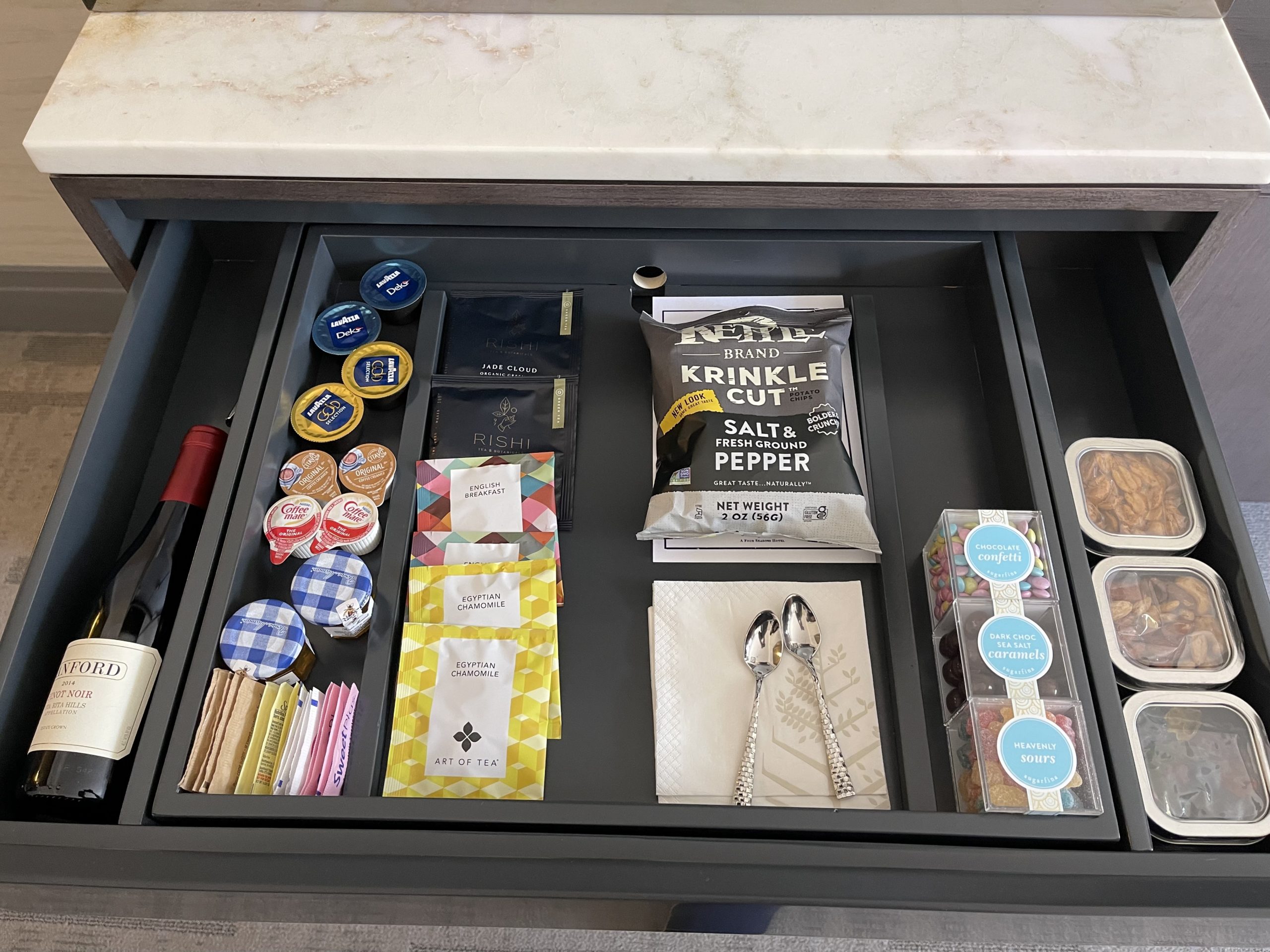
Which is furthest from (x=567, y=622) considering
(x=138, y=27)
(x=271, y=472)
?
(x=138, y=27)

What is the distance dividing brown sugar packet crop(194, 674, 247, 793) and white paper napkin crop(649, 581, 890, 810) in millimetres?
414

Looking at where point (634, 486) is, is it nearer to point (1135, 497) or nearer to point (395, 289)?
point (395, 289)

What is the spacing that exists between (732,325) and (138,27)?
2.60 feet

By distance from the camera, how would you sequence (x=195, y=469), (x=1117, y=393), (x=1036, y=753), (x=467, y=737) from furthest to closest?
(x=1117, y=393)
(x=195, y=469)
(x=467, y=737)
(x=1036, y=753)

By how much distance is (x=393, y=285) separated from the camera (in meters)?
1.13

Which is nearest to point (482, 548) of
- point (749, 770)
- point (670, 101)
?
point (749, 770)

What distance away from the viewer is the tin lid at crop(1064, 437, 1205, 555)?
3.11 feet

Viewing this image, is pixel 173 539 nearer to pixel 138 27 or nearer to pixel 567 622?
pixel 567 622

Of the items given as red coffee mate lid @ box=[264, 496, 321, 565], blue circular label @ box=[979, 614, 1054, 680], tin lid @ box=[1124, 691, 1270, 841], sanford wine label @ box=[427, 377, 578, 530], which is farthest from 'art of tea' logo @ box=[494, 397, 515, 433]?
tin lid @ box=[1124, 691, 1270, 841]

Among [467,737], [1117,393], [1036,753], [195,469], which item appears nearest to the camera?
[1036,753]

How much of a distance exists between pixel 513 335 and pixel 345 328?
210 mm

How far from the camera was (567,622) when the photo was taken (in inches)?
37.5

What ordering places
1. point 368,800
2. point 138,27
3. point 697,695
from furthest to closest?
1. point 138,27
2. point 697,695
3. point 368,800

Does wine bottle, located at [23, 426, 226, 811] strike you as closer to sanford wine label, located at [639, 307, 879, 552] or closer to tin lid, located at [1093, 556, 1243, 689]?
sanford wine label, located at [639, 307, 879, 552]
